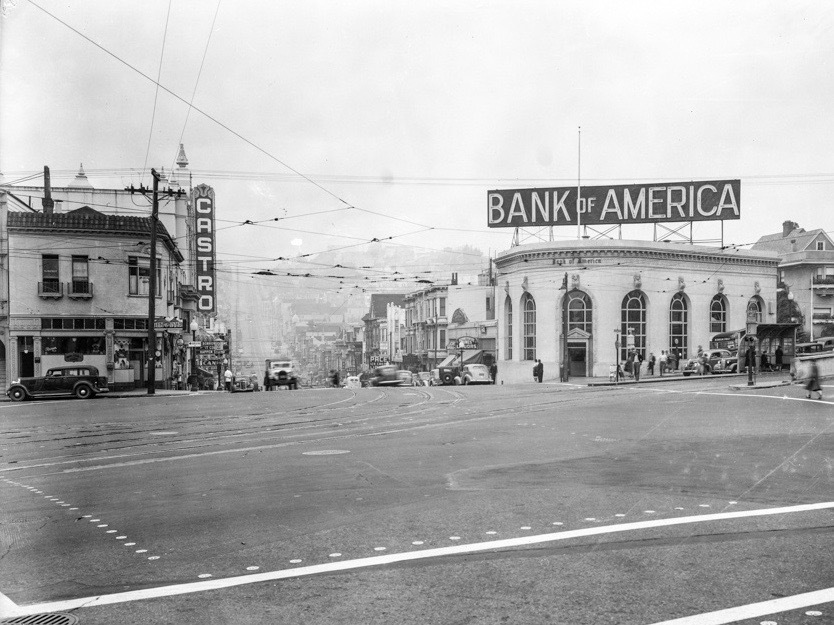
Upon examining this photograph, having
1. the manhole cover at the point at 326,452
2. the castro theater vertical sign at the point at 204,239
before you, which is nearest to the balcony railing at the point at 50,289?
the castro theater vertical sign at the point at 204,239

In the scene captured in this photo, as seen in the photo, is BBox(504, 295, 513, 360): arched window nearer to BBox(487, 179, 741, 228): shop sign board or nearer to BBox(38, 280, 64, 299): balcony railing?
BBox(487, 179, 741, 228): shop sign board

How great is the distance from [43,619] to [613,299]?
177 feet

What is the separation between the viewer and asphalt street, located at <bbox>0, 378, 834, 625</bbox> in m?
5.60

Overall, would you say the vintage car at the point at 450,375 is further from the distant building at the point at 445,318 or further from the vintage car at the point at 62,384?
the vintage car at the point at 62,384

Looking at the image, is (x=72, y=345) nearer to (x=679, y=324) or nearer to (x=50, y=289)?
(x=50, y=289)

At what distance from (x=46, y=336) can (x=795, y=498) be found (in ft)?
135

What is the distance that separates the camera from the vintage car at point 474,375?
52.7m

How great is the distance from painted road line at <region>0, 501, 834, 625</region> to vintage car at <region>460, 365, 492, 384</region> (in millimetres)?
43903

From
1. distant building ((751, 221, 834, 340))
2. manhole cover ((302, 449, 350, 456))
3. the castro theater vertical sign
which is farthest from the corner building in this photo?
manhole cover ((302, 449, 350, 456))

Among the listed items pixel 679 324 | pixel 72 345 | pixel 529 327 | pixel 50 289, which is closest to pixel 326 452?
pixel 50 289

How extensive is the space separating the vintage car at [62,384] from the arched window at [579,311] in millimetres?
33567

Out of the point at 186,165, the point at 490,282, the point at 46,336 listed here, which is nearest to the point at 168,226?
the point at 186,165

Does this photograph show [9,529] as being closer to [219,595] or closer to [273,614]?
[219,595]

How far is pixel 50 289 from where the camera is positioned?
1640 inches
